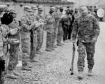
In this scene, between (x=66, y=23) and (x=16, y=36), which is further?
(x=66, y=23)

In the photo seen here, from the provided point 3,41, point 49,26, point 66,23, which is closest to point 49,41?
point 49,26

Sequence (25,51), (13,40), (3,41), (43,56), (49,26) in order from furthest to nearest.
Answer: (49,26) → (43,56) → (25,51) → (13,40) → (3,41)

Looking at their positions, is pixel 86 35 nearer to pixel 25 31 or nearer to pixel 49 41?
pixel 25 31

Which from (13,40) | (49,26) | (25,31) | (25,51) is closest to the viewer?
(13,40)

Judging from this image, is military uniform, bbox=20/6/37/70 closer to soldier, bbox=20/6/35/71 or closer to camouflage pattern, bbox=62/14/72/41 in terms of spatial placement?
soldier, bbox=20/6/35/71

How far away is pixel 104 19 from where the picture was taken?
128 ft

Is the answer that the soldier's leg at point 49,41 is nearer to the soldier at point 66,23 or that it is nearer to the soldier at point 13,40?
the soldier at point 66,23

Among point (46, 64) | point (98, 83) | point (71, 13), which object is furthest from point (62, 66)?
point (71, 13)

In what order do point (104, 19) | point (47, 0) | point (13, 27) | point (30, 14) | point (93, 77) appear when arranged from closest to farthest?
1. point (13, 27)
2. point (93, 77)
3. point (30, 14)
4. point (47, 0)
5. point (104, 19)

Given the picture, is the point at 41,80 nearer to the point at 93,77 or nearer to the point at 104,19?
the point at 93,77

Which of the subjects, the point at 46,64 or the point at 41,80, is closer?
the point at 41,80

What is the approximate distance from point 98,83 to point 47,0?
56.7 ft

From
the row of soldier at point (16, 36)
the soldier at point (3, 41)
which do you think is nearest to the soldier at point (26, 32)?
the row of soldier at point (16, 36)

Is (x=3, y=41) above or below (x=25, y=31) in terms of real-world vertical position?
above
